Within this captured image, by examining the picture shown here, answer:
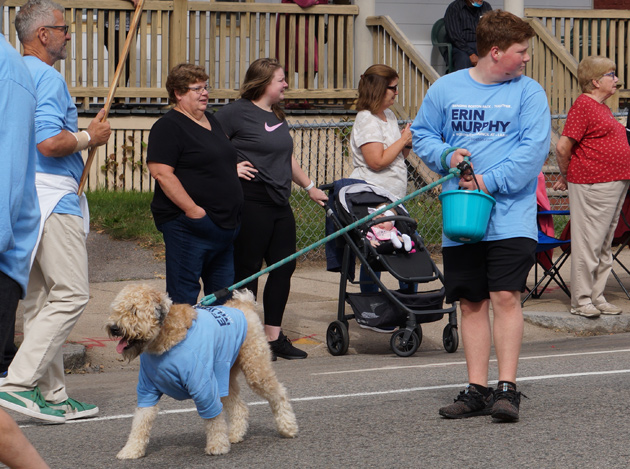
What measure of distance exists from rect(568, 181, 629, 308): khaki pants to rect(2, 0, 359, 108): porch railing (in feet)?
21.4

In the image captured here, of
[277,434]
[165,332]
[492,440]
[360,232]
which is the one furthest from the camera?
[360,232]

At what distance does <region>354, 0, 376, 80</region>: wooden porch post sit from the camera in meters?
15.8

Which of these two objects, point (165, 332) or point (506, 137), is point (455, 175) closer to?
point (506, 137)

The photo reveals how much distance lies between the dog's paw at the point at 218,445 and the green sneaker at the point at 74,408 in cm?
126

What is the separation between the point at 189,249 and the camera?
714 cm

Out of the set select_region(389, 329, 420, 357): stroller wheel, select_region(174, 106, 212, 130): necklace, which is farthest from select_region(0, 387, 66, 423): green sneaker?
select_region(389, 329, 420, 357): stroller wheel

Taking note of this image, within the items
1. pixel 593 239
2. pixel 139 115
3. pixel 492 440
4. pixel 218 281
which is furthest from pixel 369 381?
pixel 139 115

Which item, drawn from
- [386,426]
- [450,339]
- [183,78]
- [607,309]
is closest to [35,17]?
[183,78]

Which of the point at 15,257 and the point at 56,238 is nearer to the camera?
the point at 15,257

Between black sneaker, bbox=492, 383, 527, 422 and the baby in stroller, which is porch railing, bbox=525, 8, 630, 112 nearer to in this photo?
the baby in stroller

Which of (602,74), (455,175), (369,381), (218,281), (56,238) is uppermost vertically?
(602,74)

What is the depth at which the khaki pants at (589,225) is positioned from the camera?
9469 millimetres

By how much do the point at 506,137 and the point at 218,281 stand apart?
262 centimetres

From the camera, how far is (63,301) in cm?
597
